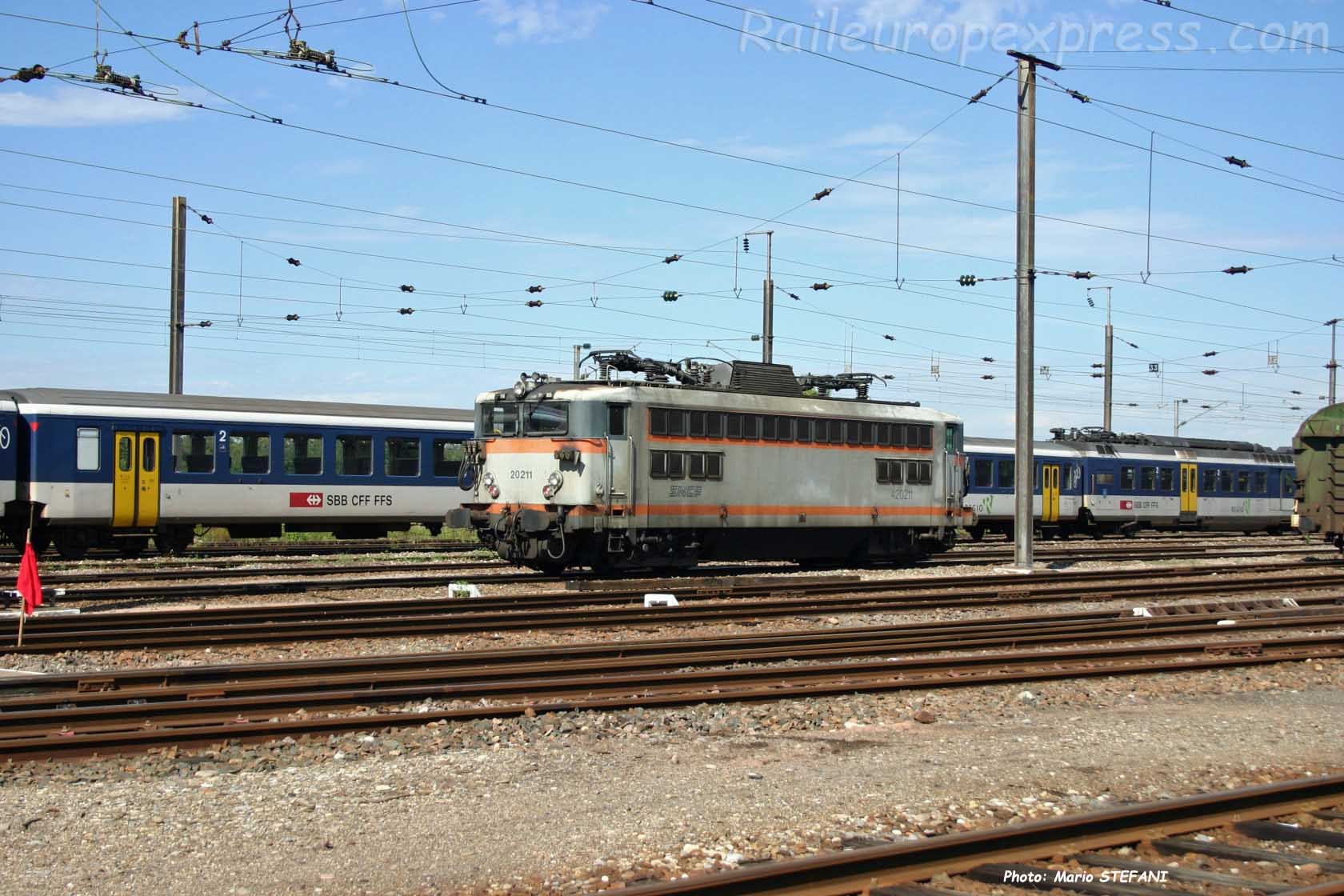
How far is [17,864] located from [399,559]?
739 inches

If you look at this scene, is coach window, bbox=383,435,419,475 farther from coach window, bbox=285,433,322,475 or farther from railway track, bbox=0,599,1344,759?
railway track, bbox=0,599,1344,759

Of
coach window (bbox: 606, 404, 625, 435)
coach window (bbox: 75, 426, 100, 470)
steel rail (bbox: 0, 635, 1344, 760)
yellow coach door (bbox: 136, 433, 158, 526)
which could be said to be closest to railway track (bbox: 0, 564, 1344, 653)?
coach window (bbox: 606, 404, 625, 435)

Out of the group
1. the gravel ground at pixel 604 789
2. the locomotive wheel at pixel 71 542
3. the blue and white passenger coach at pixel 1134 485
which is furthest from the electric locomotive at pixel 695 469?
the blue and white passenger coach at pixel 1134 485

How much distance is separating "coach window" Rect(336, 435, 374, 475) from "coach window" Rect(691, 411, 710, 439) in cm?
967

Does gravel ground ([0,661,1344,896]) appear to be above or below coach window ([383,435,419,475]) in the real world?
below

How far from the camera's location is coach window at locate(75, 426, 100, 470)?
75.6ft

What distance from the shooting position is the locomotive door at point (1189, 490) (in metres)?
41.4

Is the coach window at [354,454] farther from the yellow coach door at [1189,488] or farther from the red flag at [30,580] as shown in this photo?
the yellow coach door at [1189,488]

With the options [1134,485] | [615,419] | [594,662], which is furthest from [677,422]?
[1134,485]

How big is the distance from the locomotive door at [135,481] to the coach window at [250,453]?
154 centimetres

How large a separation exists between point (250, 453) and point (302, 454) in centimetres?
118

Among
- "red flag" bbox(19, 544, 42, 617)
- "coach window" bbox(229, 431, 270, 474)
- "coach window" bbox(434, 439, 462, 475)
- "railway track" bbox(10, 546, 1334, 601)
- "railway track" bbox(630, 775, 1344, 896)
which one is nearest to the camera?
"railway track" bbox(630, 775, 1344, 896)

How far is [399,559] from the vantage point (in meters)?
24.5

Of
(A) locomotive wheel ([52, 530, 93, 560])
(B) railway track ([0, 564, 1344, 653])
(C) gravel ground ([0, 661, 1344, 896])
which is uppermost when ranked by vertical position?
(A) locomotive wheel ([52, 530, 93, 560])
